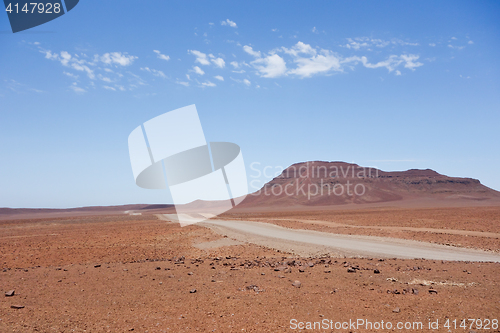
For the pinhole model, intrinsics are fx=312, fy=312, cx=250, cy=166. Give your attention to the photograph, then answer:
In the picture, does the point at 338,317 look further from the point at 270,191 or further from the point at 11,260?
the point at 270,191

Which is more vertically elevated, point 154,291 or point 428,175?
point 428,175

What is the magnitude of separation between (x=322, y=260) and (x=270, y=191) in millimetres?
172523

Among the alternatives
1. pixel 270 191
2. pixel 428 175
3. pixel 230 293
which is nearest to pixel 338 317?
pixel 230 293

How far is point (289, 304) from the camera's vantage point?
7277 millimetres

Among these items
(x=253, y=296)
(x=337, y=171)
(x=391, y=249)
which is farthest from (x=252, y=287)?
(x=337, y=171)

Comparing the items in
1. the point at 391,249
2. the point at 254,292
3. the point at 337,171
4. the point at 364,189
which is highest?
the point at 337,171

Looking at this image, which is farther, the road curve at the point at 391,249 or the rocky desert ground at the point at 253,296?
the road curve at the point at 391,249
